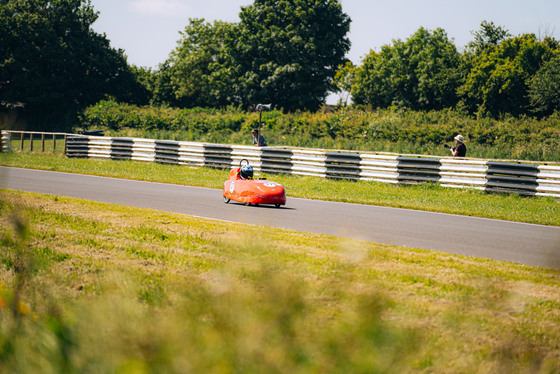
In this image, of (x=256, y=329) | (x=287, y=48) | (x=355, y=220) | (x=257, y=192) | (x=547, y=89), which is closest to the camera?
(x=256, y=329)

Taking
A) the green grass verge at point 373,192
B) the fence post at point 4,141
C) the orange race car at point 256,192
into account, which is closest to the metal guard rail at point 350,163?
the green grass verge at point 373,192

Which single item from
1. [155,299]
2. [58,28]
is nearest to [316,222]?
[155,299]

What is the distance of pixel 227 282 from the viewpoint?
1632 millimetres

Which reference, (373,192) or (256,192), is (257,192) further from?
(373,192)

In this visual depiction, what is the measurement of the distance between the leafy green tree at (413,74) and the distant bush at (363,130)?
62.4 feet

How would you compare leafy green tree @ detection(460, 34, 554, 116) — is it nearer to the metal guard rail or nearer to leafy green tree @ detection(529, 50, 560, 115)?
leafy green tree @ detection(529, 50, 560, 115)

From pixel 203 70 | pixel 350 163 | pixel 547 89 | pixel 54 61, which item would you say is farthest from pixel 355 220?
pixel 203 70

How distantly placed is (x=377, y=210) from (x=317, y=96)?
44.7 metres

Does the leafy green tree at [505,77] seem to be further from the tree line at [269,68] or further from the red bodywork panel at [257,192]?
the red bodywork panel at [257,192]

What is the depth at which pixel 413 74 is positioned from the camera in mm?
65812

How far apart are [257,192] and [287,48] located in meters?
43.4

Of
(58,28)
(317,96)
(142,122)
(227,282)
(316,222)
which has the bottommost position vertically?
(316,222)

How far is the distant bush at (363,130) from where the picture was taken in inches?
1217

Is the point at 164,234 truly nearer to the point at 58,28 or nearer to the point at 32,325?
the point at 32,325
